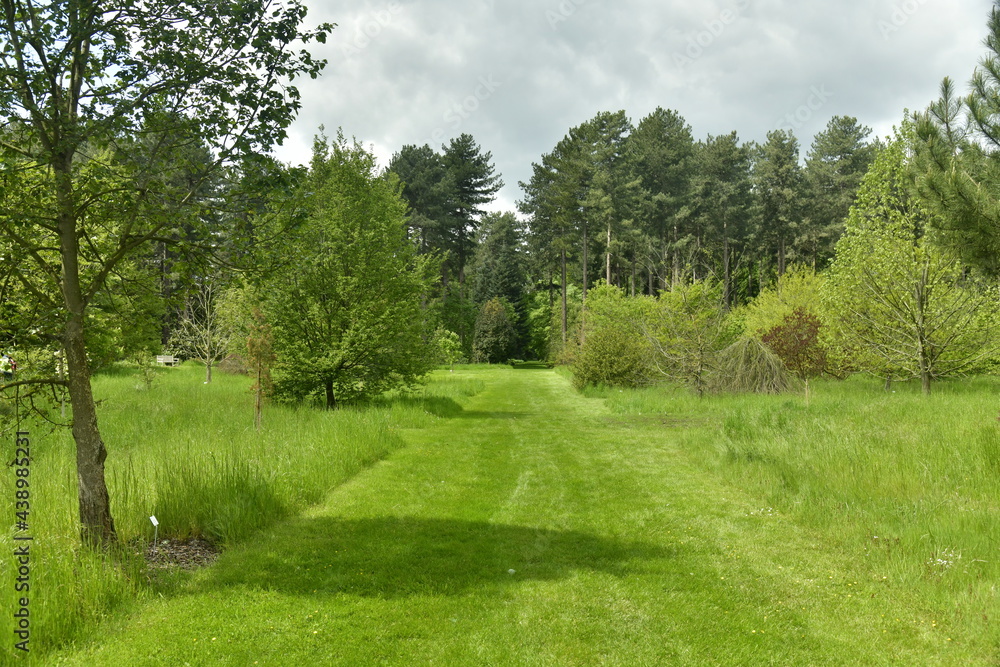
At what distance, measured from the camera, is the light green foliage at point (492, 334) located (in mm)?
54625

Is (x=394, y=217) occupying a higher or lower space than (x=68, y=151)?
higher

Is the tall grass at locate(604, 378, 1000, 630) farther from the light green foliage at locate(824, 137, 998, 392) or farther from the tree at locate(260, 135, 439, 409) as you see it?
the tree at locate(260, 135, 439, 409)

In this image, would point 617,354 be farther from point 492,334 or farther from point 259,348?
point 492,334

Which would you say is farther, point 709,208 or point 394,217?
point 709,208

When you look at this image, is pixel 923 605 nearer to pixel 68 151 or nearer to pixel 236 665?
pixel 236 665

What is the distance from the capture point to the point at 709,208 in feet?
164

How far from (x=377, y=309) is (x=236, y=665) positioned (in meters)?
12.8

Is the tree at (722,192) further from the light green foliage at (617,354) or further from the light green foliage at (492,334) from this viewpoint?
the light green foliage at (617,354)

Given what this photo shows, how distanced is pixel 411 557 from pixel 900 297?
672 inches

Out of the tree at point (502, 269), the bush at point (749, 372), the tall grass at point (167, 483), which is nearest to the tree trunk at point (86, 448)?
the tall grass at point (167, 483)

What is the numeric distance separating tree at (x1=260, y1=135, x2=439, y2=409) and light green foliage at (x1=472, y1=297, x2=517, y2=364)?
37.0m

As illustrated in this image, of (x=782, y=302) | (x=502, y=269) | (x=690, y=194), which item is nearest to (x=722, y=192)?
(x=690, y=194)

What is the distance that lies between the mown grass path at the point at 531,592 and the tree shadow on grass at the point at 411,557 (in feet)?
0.08

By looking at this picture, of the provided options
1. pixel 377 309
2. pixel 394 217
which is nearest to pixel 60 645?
pixel 377 309
